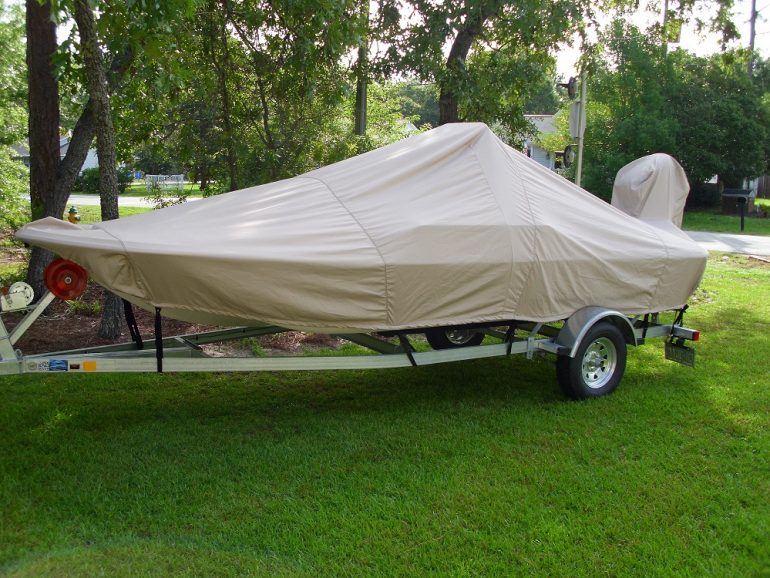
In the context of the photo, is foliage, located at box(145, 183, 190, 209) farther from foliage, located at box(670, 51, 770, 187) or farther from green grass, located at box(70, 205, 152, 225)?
foliage, located at box(670, 51, 770, 187)

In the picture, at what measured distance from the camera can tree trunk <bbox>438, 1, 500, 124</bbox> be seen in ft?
37.8

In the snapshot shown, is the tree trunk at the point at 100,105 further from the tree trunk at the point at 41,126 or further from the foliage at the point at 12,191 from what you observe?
the foliage at the point at 12,191

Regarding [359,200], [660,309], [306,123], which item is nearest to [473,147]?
[359,200]

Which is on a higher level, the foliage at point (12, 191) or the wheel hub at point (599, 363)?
the foliage at point (12, 191)

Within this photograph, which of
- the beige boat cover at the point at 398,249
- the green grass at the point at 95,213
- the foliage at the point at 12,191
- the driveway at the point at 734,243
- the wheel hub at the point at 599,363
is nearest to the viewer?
the beige boat cover at the point at 398,249

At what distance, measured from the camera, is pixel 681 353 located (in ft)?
23.6

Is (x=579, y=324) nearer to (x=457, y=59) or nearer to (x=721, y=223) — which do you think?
(x=457, y=59)

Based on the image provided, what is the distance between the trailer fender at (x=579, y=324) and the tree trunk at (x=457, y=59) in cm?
633

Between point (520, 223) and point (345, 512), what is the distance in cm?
286

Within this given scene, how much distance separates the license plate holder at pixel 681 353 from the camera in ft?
23.4

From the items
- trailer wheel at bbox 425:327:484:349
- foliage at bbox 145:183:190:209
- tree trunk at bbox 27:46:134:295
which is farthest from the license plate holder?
tree trunk at bbox 27:46:134:295

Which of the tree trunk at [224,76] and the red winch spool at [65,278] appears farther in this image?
the tree trunk at [224,76]

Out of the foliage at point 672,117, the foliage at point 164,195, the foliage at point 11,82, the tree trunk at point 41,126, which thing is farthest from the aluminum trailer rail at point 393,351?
the foliage at point 672,117

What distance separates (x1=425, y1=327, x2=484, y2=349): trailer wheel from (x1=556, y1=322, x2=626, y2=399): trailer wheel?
146cm
